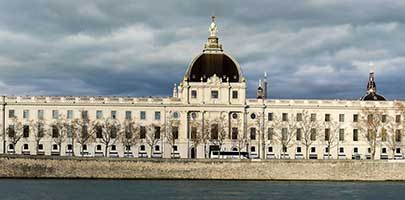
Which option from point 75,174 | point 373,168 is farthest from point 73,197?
point 373,168

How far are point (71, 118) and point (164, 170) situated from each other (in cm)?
3057

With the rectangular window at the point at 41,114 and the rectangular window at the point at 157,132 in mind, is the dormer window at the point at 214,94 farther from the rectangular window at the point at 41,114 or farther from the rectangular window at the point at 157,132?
the rectangular window at the point at 41,114

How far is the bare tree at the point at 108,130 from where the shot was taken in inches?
4977

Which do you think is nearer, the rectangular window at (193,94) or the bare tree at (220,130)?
the bare tree at (220,130)

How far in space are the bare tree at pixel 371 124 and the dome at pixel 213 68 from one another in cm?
1916

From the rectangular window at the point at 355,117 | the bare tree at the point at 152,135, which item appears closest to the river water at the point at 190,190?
the bare tree at the point at 152,135

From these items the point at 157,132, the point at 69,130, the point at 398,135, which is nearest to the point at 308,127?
the point at 398,135

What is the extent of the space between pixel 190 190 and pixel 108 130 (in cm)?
4486

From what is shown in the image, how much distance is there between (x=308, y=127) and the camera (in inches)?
5069

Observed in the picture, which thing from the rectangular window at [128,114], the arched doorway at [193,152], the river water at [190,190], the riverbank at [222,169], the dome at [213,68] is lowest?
the river water at [190,190]

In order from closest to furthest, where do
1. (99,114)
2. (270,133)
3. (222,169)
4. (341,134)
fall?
(222,169)
(99,114)
(270,133)
(341,134)

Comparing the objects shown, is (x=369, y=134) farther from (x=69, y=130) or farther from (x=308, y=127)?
(x=69, y=130)

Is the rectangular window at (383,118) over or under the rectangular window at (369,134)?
over

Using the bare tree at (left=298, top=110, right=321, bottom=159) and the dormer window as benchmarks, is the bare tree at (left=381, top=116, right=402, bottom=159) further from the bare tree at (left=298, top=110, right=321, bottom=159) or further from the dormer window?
the dormer window
